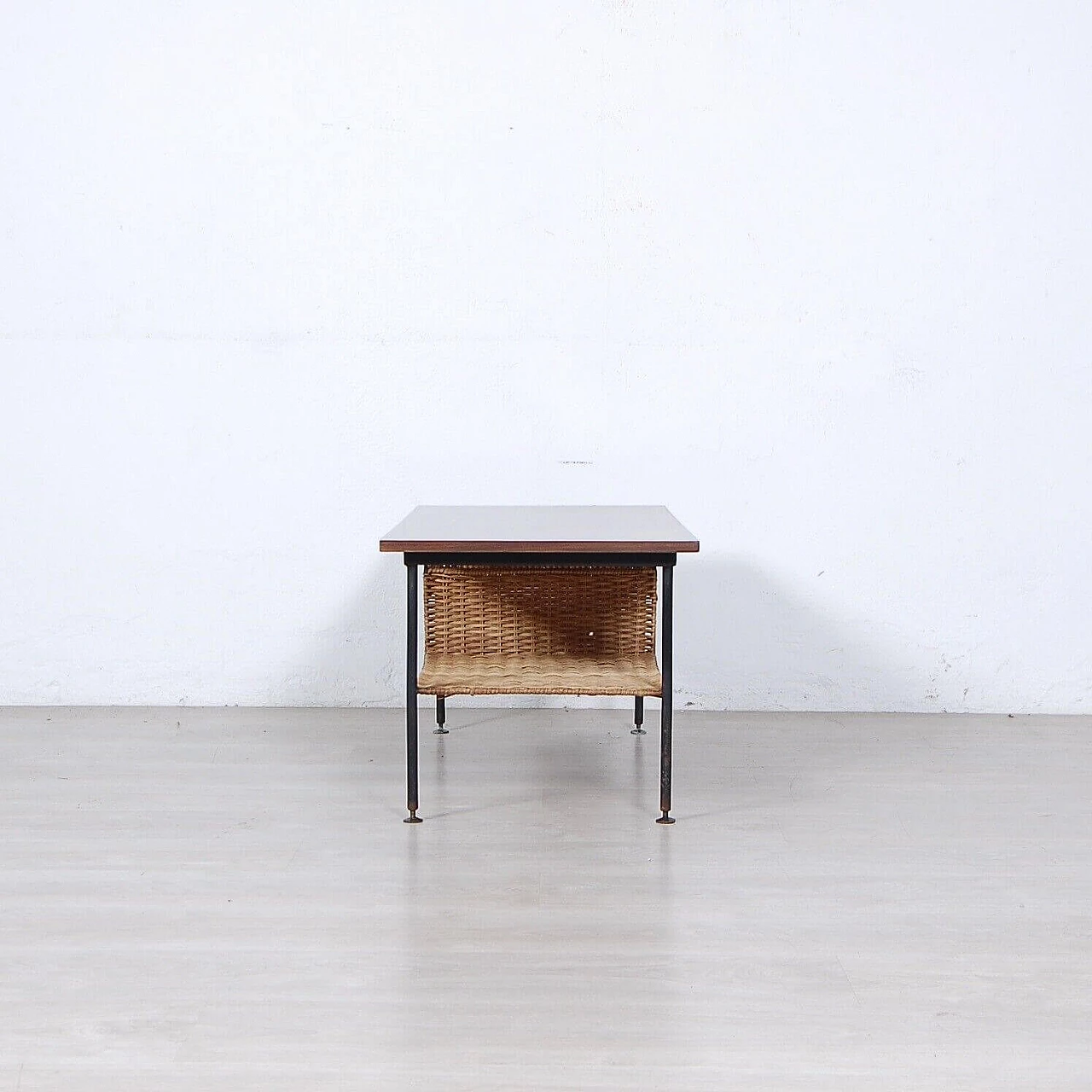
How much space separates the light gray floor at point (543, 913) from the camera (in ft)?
6.44

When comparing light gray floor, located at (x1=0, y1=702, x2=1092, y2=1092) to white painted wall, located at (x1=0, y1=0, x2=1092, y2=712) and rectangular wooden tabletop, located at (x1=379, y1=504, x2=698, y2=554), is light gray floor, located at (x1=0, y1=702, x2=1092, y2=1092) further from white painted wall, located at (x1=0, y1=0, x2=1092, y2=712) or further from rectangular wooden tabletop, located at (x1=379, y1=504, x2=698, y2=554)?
rectangular wooden tabletop, located at (x1=379, y1=504, x2=698, y2=554)

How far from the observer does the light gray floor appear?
1.96m

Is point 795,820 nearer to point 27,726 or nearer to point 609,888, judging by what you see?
point 609,888

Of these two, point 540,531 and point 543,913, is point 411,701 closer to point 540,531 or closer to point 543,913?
point 540,531

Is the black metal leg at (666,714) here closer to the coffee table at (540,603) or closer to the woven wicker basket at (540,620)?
the coffee table at (540,603)

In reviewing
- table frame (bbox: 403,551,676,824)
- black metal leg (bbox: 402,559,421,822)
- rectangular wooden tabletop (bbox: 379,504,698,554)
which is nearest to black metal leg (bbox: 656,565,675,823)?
table frame (bbox: 403,551,676,824)

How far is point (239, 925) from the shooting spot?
96.7 inches

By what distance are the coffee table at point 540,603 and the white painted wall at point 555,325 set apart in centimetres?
50

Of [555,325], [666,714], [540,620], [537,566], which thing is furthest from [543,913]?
[555,325]

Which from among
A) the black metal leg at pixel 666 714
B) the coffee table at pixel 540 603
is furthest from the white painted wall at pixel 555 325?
the black metal leg at pixel 666 714

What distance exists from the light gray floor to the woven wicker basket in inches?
12.8

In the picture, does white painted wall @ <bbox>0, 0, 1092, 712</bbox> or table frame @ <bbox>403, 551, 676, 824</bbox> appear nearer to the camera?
table frame @ <bbox>403, 551, 676, 824</bbox>

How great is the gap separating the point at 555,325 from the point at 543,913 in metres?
2.27

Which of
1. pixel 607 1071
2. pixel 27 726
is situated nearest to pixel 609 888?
pixel 607 1071
